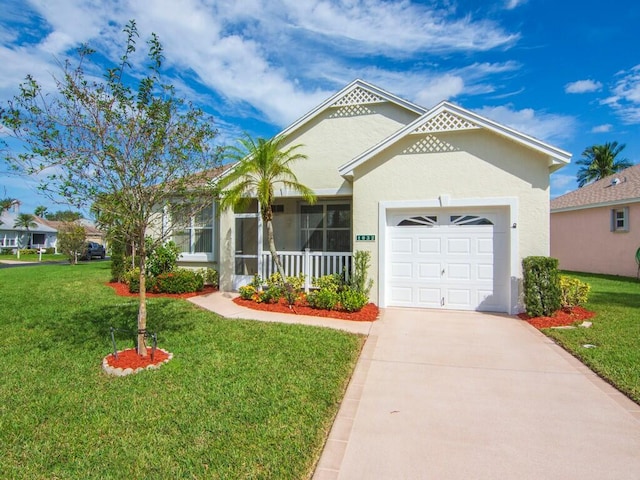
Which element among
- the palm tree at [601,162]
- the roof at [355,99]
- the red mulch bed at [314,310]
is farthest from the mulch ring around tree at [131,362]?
the palm tree at [601,162]

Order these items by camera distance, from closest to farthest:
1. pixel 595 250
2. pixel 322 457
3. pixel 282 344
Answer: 1. pixel 322 457
2. pixel 282 344
3. pixel 595 250

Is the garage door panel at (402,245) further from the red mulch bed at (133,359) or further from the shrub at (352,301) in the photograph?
the red mulch bed at (133,359)

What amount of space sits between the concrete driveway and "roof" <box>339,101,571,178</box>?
4572 millimetres

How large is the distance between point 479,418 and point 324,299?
5169 millimetres

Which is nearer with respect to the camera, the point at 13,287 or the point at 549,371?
the point at 549,371

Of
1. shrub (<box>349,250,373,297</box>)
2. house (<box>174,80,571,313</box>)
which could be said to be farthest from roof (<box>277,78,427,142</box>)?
shrub (<box>349,250,373,297</box>)

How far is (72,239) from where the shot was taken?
24594mm

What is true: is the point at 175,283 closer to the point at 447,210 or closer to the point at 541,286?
the point at 447,210

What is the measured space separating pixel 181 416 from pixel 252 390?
867mm

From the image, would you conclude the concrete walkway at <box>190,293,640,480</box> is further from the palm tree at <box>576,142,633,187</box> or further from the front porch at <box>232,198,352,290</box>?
the palm tree at <box>576,142,633,187</box>

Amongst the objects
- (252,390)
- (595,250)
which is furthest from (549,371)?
(595,250)

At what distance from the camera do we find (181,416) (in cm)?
359

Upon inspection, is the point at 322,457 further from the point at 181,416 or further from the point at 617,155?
the point at 617,155

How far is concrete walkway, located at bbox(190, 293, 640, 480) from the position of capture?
2.93 m
